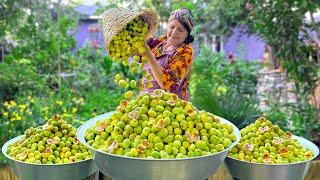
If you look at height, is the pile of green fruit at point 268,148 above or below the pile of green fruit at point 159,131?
below

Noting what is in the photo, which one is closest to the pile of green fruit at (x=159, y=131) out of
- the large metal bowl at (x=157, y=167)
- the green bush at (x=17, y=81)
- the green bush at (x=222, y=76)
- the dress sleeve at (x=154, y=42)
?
the large metal bowl at (x=157, y=167)

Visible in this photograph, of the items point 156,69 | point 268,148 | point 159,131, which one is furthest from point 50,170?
point 268,148

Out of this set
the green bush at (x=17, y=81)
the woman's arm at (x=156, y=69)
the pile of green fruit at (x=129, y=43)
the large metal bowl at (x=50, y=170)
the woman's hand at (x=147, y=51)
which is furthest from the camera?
the green bush at (x=17, y=81)

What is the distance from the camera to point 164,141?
4.89ft

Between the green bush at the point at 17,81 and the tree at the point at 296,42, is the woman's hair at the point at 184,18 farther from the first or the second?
the green bush at the point at 17,81

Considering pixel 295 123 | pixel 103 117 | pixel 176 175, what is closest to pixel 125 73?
pixel 295 123

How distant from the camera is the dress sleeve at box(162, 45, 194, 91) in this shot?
2111 millimetres

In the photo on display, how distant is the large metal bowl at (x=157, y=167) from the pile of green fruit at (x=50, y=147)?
215 mm

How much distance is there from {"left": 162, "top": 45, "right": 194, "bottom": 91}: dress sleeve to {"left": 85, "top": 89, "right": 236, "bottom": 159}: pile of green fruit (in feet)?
1.48

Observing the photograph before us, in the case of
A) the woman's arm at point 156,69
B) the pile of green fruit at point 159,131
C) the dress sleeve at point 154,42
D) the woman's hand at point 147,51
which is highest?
the dress sleeve at point 154,42

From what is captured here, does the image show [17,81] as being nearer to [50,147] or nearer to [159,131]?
[50,147]

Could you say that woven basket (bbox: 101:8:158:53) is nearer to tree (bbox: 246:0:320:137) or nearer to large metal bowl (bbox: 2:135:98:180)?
large metal bowl (bbox: 2:135:98:180)

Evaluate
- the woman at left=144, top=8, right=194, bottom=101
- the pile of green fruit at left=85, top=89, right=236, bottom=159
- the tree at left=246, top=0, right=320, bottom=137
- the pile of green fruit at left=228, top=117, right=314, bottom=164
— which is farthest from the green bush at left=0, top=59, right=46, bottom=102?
the pile of green fruit at left=228, top=117, right=314, bottom=164

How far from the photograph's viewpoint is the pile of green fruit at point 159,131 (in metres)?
1.45
